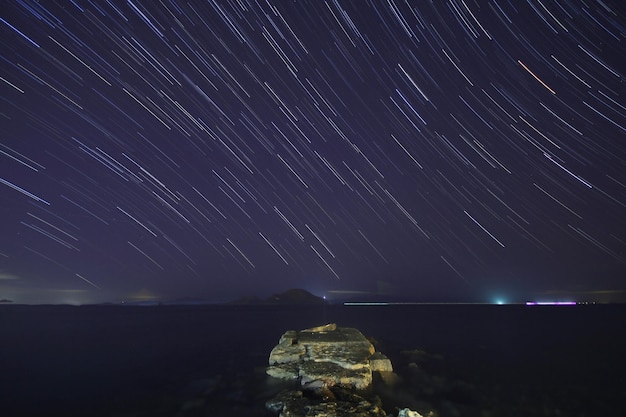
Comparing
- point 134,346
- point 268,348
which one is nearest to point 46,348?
point 134,346

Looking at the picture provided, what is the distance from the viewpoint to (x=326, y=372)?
20047mm

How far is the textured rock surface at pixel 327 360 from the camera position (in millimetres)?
19469

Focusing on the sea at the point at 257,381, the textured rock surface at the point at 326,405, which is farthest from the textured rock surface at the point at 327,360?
the textured rock surface at the point at 326,405

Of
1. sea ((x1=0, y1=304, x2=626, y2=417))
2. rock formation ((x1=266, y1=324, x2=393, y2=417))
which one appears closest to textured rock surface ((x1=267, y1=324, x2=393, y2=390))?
rock formation ((x1=266, y1=324, x2=393, y2=417))

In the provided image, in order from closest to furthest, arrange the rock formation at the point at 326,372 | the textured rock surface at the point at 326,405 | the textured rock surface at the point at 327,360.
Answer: the textured rock surface at the point at 326,405 → the rock formation at the point at 326,372 → the textured rock surface at the point at 327,360

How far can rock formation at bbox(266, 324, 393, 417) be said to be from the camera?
579 inches

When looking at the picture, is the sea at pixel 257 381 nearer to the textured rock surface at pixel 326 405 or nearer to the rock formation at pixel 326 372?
the rock formation at pixel 326 372

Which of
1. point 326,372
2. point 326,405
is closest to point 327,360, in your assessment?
point 326,372

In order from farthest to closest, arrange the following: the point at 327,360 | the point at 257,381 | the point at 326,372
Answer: the point at 257,381 → the point at 327,360 → the point at 326,372

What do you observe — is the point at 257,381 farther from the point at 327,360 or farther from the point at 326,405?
the point at 326,405

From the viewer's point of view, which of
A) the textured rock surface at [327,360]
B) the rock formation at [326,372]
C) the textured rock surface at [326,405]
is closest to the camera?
the textured rock surface at [326,405]

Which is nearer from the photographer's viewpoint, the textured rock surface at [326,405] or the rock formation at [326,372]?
the textured rock surface at [326,405]

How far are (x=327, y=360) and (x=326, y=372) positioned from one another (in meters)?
2.26

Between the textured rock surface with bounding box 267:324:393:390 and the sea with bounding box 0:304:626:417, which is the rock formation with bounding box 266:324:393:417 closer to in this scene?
the textured rock surface with bounding box 267:324:393:390
